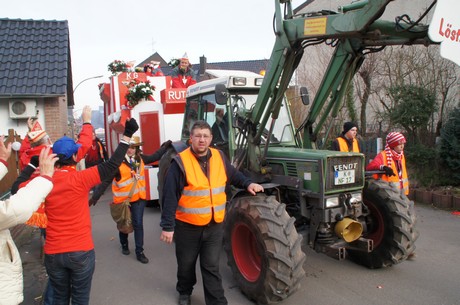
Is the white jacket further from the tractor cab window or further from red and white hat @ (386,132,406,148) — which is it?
red and white hat @ (386,132,406,148)

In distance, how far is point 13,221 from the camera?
2254mm

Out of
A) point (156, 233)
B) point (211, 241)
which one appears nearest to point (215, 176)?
point (211, 241)

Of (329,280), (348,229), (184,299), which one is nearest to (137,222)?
(184,299)

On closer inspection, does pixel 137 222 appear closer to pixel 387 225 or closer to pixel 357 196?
pixel 357 196

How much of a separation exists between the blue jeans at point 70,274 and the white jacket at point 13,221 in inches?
13.6

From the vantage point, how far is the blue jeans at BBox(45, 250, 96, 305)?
9.42 ft

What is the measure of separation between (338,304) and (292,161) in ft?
5.17

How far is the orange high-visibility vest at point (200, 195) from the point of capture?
11.4ft

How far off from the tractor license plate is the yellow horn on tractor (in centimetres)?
41

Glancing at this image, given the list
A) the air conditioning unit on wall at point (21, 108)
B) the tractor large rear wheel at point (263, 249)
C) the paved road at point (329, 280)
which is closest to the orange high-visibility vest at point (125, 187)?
the paved road at point (329, 280)

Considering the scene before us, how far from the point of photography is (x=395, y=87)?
373 inches

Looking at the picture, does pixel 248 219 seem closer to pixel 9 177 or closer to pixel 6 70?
pixel 9 177

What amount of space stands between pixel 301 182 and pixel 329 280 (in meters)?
1.21

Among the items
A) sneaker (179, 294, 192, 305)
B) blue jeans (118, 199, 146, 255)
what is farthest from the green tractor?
blue jeans (118, 199, 146, 255)
